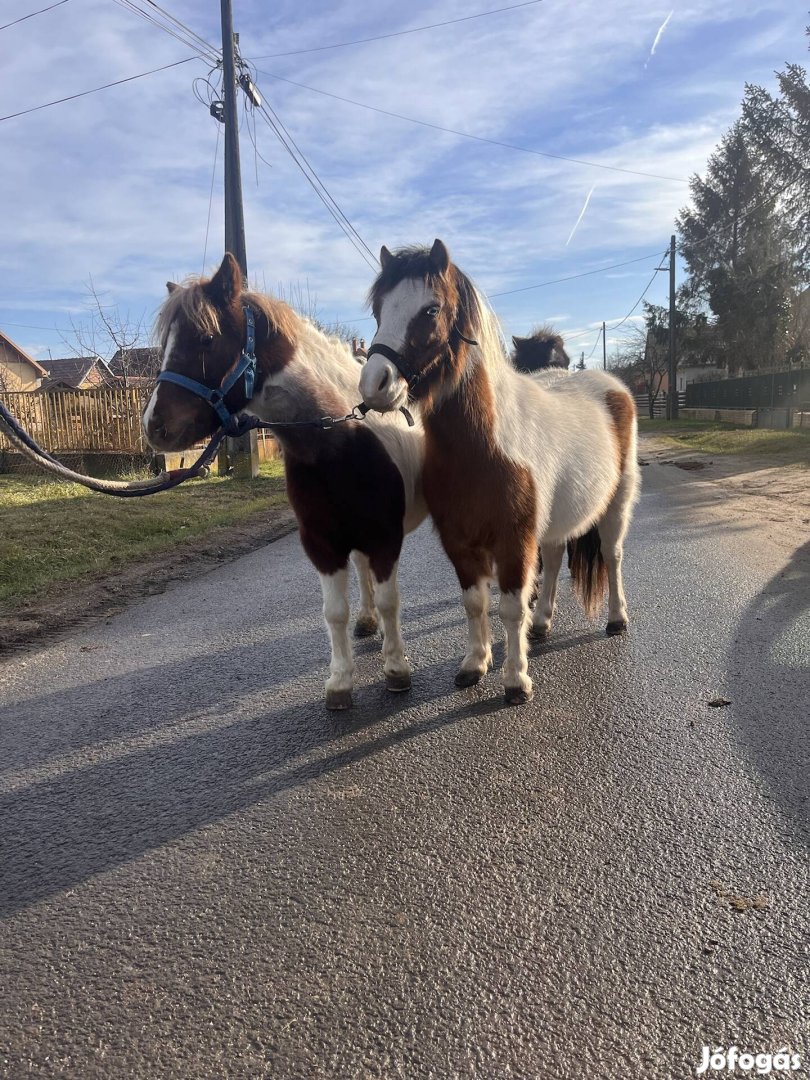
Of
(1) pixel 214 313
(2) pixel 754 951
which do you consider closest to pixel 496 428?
(1) pixel 214 313

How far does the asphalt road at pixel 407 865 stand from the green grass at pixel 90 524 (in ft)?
9.07

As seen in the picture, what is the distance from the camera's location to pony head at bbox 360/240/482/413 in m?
2.93

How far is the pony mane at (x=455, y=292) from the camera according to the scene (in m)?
→ 3.08

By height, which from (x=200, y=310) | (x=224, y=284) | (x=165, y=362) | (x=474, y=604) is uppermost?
(x=224, y=284)

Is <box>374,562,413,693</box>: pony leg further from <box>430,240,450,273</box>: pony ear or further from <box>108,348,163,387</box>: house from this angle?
<box>108,348,163,387</box>: house

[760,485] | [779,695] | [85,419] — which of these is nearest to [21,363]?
[85,419]

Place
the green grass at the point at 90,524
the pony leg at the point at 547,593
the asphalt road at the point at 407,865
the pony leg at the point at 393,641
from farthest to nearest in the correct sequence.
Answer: the green grass at the point at 90,524
the pony leg at the point at 547,593
the pony leg at the point at 393,641
the asphalt road at the point at 407,865

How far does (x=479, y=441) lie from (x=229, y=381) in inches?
47.4

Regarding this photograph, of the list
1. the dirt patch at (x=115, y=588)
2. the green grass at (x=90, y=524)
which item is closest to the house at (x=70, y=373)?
the green grass at (x=90, y=524)

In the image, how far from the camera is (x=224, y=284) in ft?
10.2

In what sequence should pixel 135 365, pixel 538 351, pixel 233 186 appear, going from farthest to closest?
pixel 135 365
pixel 233 186
pixel 538 351

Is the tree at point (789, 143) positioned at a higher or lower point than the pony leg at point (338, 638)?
higher

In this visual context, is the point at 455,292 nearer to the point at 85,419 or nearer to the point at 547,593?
the point at 547,593

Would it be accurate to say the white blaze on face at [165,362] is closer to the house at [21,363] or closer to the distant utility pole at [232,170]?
the distant utility pole at [232,170]
